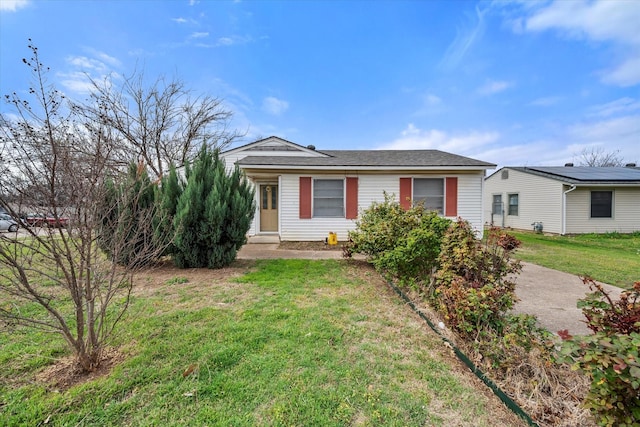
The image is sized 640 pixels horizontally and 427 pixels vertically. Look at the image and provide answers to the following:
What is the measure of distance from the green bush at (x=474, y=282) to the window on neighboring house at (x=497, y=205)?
1503 centimetres

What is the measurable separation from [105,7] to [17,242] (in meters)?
8.72

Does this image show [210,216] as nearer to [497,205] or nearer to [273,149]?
[273,149]

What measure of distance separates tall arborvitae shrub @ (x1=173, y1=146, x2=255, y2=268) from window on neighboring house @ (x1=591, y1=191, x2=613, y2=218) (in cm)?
1611

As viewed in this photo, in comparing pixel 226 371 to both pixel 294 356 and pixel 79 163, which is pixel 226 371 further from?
pixel 79 163

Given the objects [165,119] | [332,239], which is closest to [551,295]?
[332,239]

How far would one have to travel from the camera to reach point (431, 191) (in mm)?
9250

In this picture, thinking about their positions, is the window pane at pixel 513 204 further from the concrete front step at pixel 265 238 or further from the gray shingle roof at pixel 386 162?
the concrete front step at pixel 265 238

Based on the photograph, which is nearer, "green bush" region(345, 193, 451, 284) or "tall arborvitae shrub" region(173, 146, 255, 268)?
"green bush" region(345, 193, 451, 284)

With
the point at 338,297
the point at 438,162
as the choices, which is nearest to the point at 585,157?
the point at 438,162

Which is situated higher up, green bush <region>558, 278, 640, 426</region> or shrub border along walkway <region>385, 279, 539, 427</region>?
green bush <region>558, 278, 640, 426</region>

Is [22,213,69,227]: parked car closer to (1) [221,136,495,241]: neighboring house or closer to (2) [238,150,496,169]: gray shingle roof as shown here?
(2) [238,150,496,169]: gray shingle roof

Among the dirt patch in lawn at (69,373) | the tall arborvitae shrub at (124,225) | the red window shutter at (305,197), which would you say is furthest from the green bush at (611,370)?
the red window shutter at (305,197)

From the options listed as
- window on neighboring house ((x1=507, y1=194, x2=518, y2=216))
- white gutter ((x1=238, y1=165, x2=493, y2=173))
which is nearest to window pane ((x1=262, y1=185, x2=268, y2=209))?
white gutter ((x1=238, y1=165, x2=493, y2=173))

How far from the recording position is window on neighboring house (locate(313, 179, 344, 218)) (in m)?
9.26
